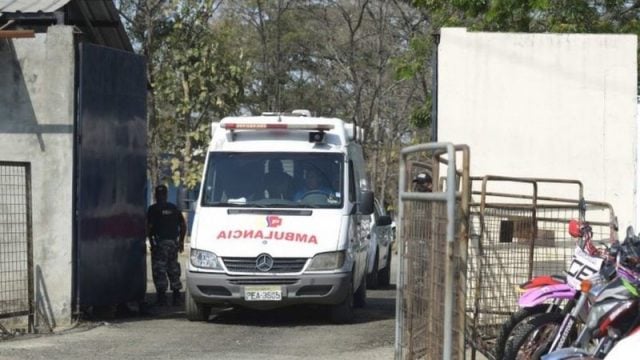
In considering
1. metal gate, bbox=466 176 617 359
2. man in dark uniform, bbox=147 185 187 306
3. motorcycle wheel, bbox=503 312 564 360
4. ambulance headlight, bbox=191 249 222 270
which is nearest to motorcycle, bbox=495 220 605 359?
motorcycle wheel, bbox=503 312 564 360

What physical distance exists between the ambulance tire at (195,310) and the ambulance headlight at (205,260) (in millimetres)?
482

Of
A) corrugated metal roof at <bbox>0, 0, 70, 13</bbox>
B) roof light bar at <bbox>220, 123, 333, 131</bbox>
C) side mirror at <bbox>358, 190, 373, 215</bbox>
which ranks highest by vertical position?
corrugated metal roof at <bbox>0, 0, 70, 13</bbox>

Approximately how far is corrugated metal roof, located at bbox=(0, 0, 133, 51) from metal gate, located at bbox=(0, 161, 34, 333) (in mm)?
2417

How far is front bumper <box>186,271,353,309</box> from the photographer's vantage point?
46.5 feet

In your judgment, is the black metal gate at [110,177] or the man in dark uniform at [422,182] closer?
the man in dark uniform at [422,182]

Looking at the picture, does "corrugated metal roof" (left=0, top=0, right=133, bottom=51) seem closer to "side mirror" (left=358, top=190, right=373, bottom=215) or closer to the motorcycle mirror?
"side mirror" (left=358, top=190, right=373, bottom=215)

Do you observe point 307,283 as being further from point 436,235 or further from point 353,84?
point 353,84

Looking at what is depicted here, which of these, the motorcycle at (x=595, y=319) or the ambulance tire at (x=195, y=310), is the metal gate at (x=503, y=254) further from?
the ambulance tire at (x=195, y=310)

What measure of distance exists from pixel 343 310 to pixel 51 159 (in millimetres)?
4031

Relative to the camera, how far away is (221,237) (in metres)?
14.4

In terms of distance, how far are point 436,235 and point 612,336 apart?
4.66ft

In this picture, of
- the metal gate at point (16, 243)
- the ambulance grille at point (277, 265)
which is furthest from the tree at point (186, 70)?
the ambulance grille at point (277, 265)

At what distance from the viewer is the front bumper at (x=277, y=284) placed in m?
14.2

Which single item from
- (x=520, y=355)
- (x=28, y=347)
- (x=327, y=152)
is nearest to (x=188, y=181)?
(x=327, y=152)
